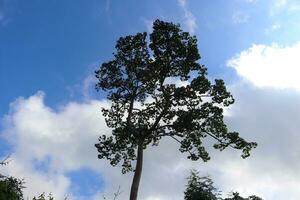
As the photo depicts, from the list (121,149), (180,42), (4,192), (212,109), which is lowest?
(4,192)

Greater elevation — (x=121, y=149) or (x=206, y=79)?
(x=206, y=79)

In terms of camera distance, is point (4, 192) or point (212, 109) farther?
point (212, 109)

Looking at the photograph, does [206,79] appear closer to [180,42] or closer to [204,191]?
[180,42]

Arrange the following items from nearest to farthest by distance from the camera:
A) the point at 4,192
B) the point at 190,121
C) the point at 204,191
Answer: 1. the point at 4,192
2. the point at 190,121
3. the point at 204,191

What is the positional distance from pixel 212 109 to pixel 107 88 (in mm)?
7033

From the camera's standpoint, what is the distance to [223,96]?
30953 millimetres

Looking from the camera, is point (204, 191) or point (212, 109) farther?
point (204, 191)

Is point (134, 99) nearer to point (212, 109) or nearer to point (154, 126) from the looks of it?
point (154, 126)

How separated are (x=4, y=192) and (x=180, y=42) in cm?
1460

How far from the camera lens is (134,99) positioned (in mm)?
32188

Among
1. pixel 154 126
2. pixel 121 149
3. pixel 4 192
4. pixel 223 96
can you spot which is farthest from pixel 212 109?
pixel 4 192

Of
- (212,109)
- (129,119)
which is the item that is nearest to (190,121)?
(212,109)

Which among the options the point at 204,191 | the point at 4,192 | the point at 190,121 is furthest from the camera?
the point at 204,191

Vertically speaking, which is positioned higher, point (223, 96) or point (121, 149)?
point (223, 96)
